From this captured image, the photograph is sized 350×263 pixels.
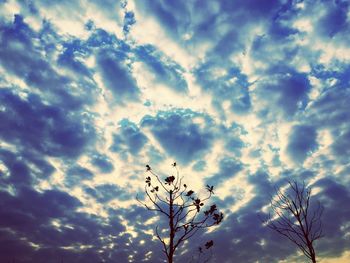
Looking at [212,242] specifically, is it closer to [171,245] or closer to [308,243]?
[171,245]

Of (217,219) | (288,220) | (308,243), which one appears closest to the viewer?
(217,219)

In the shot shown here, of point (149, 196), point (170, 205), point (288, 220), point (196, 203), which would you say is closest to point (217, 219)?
point (196, 203)

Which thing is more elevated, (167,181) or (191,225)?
(167,181)

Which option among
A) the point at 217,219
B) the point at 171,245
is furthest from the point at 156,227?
the point at 217,219

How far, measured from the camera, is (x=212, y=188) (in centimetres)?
1106

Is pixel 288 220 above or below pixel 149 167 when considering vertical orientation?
below

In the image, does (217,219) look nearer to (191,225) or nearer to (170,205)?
(191,225)

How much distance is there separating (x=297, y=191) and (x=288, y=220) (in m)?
1.63

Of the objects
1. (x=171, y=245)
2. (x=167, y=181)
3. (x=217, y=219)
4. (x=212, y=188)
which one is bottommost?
(x=171, y=245)

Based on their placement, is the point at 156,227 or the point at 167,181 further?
the point at 167,181

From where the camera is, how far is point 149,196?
11.9 meters

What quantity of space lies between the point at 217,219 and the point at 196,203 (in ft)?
3.63

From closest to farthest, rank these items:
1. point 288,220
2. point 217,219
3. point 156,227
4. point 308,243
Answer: point 156,227 → point 217,219 → point 308,243 → point 288,220

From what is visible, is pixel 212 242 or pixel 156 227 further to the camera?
pixel 212 242
